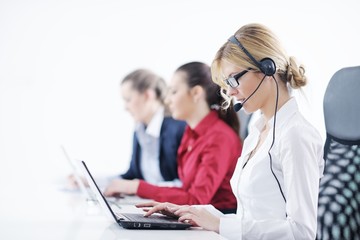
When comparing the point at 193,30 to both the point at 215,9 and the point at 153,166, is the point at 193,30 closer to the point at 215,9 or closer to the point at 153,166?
the point at 215,9

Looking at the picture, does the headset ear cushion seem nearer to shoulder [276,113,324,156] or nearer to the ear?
shoulder [276,113,324,156]

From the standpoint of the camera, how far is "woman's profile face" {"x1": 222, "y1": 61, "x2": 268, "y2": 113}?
56.9 inches

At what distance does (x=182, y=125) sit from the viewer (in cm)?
277

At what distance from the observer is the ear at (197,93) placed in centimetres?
227

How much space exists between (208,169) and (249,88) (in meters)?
0.62

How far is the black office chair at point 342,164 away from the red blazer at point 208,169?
1.58 feet

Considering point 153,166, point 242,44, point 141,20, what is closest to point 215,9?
point 141,20

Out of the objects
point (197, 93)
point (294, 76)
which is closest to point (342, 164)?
point (294, 76)

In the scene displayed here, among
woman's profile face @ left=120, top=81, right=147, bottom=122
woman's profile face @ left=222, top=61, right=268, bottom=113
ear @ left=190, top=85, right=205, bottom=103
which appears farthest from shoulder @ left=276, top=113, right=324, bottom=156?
woman's profile face @ left=120, top=81, right=147, bottom=122

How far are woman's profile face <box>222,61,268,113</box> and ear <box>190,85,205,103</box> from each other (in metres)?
0.76

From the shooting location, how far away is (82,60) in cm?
369

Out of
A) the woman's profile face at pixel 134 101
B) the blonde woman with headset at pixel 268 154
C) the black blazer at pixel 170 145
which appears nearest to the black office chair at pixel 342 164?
the blonde woman with headset at pixel 268 154

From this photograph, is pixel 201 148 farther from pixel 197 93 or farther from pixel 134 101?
pixel 134 101

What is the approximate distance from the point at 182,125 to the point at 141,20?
1.25m
